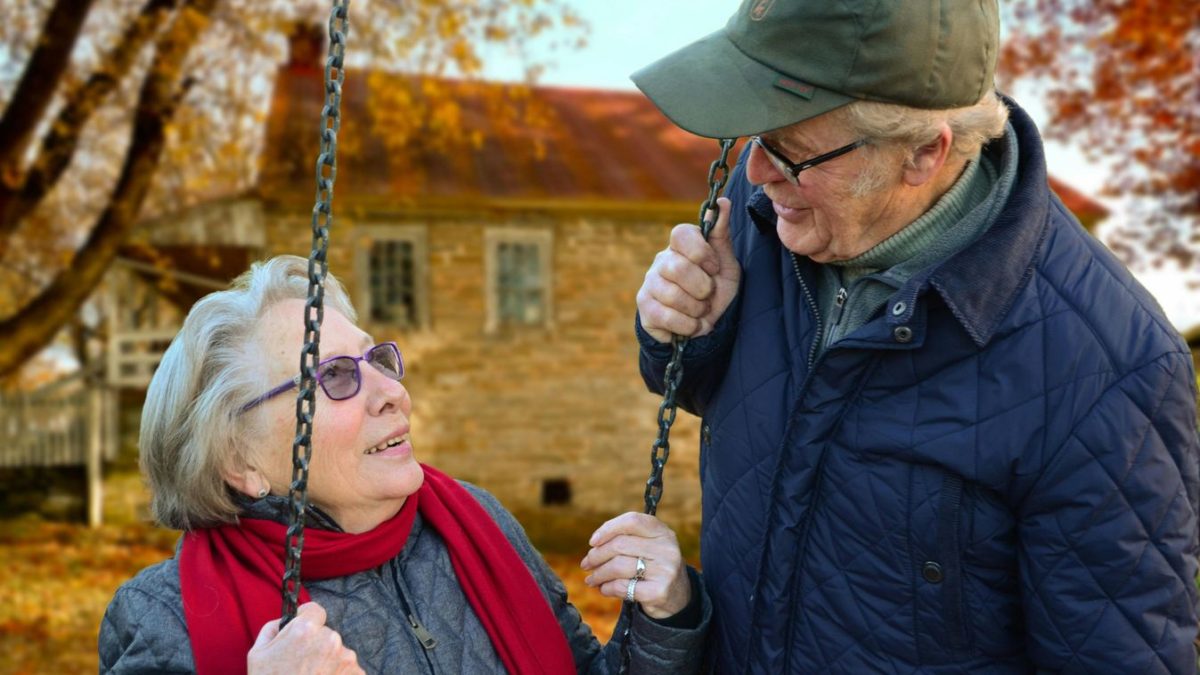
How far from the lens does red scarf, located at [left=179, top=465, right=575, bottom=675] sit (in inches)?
81.9

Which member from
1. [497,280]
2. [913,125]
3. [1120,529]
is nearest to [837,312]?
[913,125]

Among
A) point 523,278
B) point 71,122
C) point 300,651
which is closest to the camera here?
point 300,651

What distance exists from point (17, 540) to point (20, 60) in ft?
23.9

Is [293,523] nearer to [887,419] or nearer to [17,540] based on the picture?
[887,419]

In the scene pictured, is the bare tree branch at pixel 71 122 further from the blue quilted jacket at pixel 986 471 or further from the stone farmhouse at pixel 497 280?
the blue quilted jacket at pixel 986 471

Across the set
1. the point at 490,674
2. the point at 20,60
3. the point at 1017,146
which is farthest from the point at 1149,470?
the point at 20,60

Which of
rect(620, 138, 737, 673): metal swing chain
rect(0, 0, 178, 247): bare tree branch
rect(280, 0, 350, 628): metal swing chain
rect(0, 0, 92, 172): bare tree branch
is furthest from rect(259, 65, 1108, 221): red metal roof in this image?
rect(280, 0, 350, 628): metal swing chain

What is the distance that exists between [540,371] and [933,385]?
525 inches

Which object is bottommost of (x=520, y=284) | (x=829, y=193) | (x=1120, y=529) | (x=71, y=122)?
(x=520, y=284)

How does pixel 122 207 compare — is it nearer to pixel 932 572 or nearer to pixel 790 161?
pixel 790 161

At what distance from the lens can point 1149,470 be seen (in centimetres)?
174

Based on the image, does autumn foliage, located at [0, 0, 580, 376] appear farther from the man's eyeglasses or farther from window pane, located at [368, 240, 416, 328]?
the man's eyeglasses

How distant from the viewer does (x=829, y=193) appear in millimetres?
1916

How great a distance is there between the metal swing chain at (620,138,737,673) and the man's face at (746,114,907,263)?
16cm
